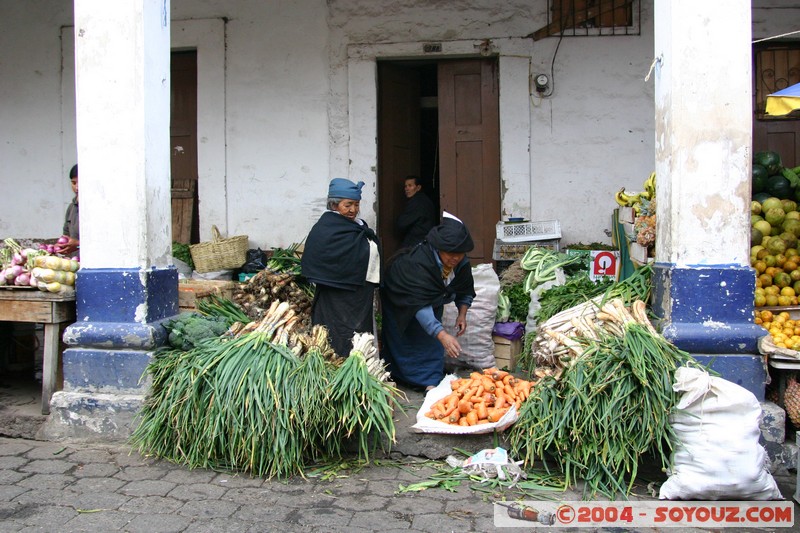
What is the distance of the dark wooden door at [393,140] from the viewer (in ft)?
26.4

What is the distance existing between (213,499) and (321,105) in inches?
201

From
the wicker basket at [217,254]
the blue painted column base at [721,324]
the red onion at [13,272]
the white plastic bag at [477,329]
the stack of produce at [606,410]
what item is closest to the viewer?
the stack of produce at [606,410]

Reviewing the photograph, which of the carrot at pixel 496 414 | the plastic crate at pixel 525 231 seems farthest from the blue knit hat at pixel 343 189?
the plastic crate at pixel 525 231

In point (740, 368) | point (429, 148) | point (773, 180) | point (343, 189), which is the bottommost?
point (740, 368)

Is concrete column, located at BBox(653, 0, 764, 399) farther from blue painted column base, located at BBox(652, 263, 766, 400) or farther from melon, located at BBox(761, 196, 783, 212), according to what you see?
melon, located at BBox(761, 196, 783, 212)

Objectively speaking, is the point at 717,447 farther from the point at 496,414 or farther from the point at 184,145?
the point at 184,145

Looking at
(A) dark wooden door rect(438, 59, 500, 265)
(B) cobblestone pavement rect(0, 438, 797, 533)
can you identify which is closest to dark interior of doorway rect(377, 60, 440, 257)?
(A) dark wooden door rect(438, 59, 500, 265)

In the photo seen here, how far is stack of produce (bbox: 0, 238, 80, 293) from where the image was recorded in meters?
4.95

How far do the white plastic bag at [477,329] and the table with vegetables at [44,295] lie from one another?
3.03 meters

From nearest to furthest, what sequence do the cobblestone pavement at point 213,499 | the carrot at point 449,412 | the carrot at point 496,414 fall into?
the cobblestone pavement at point 213,499 < the carrot at point 496,414 < the carrot at point 449,412

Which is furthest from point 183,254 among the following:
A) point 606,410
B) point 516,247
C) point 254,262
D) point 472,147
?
point 606,410

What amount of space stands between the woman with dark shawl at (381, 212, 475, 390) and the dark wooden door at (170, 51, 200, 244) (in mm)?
3619

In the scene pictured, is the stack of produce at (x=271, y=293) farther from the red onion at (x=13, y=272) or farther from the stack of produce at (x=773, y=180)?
the stack of produce at (x=773, y=180)

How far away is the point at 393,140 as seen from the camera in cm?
823
